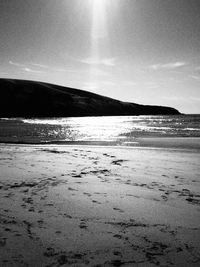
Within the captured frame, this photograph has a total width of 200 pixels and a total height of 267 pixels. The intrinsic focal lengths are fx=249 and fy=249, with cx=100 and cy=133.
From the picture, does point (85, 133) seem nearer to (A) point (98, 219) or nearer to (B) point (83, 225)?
(A) point (98, 219)

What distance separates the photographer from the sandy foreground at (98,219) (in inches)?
142

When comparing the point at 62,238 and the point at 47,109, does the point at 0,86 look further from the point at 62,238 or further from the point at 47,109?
the point at 62,238

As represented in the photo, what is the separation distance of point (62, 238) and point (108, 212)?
135 cm

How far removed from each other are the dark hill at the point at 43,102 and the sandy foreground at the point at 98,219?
13891 cm

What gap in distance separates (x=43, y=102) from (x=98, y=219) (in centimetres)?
15785

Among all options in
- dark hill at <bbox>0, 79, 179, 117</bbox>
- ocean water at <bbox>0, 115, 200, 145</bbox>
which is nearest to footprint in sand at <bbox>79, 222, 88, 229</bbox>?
ocean water at <bbox>0, 115, 200, 145</bbox>

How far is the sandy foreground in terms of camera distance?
3.61 metres

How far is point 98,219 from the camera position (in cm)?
483

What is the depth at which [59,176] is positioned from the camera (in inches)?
317

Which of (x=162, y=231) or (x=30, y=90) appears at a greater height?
(x=30, y=90)

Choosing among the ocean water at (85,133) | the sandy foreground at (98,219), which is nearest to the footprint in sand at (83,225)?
the sandy foreground at (98,219)

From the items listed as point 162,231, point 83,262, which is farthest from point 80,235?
point 162,231

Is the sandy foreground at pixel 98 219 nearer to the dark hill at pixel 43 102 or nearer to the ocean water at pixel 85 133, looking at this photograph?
the ocean water at pixel 85 133

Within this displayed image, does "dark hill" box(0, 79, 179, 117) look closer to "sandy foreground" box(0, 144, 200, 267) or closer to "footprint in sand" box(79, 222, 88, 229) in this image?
"sandy foreground" box(0, 144, 200, 267)
